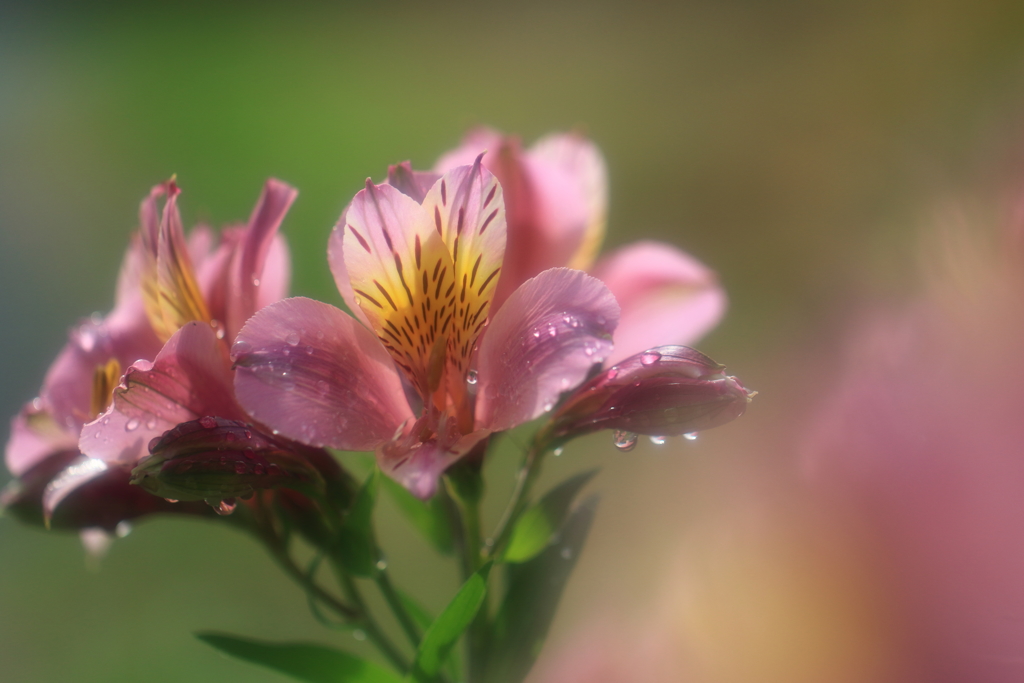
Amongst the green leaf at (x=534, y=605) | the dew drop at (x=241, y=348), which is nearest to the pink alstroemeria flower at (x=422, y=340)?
the dew drop at (x=241, y=348)

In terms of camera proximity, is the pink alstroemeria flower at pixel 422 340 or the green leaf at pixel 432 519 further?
the green leaf at pixel 432 519

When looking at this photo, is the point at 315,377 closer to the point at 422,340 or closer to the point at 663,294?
the point at 422,340

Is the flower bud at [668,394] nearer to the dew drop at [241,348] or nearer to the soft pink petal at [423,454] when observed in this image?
the soft pink petal at [423,454]

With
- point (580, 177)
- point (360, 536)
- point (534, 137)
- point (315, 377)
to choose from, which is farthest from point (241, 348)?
point (534, 137)

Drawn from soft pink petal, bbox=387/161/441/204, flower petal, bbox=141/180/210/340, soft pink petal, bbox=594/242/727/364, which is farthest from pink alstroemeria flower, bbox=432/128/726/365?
flower petal, bbox=141/180/210/340

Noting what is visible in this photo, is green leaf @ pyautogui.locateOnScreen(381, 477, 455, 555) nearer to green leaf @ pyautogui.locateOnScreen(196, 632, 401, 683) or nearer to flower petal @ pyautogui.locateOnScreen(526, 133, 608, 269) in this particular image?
green leaf @ pyautogui.locateOnScreen(196, 632, 401, 683)

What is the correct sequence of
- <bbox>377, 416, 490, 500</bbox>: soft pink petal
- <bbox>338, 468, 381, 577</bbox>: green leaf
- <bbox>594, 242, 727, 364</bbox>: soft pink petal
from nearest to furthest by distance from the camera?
<bbox>377, 416, 490, 500</bbox>: soft pink petal, <bbox>338, 468, 381, 577</bbox>: green leaf, <bbox>594, 242, 727, 364</bbox>: soft pink petal

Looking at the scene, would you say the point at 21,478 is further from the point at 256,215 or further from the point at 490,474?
the point at 490,474
